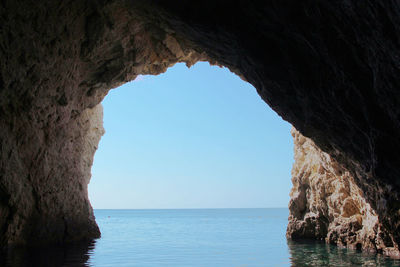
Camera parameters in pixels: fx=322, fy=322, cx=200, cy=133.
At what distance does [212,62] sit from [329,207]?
9490mm

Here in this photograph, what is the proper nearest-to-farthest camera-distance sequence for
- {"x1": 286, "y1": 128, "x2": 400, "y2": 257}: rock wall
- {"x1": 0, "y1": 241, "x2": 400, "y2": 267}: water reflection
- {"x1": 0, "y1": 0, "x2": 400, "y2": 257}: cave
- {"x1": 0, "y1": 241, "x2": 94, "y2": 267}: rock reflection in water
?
1. {"x1": 0, "y1": 0, "x2": 400, "y2": 257}: cave
2. {"x1": 0, "y1": 241, "x2": 94, "y2": 267}: rock reflection in water
3. {"x1": 0, "y1": 241, "x2": 400, "y2": 267}: water reflection
4. {"x1": 286, "y1": 128, "x2": 400, "y2": 257}: rock wall

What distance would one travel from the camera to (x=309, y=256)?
11.7 meters

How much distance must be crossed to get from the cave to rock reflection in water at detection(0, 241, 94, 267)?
64cm

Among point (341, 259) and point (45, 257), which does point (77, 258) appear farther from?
point (341, 259)

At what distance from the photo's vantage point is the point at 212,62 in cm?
1529

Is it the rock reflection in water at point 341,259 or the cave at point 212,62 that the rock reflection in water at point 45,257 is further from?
the rock reflection in water at point 341,259

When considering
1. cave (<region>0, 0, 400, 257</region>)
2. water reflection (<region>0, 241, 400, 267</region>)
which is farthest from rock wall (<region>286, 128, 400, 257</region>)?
water reflection (<region>0, 241, 400, 267</region>)

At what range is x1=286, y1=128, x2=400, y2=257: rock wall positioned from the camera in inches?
500

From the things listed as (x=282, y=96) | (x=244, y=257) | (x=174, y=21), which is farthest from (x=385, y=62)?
(x=244, y=257)

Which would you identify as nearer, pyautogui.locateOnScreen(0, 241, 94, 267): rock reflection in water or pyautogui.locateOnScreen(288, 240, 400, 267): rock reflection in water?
pyautogui.locateOnScreen(0, 241, 94, 267): rock reflection in water

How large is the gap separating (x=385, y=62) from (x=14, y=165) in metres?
11.7

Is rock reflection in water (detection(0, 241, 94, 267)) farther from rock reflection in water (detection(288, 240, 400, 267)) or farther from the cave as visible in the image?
rock reflection in water (detection(288, 240, 400, 267))

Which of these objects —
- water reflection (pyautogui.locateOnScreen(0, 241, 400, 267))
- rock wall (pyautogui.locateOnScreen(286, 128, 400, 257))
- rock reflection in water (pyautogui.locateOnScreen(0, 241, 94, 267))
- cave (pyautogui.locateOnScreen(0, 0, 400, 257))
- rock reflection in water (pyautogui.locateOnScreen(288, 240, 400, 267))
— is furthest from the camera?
rock wall (pyautogui.locateOnScreen(286, 128, 400, 257))

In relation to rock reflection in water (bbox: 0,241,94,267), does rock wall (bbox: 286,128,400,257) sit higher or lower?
higher
